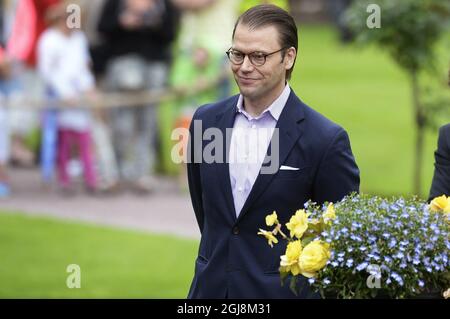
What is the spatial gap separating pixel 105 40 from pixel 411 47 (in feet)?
11.8

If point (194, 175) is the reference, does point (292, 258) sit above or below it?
below

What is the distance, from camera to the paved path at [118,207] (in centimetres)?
1280

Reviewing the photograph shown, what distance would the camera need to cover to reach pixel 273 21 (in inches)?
213

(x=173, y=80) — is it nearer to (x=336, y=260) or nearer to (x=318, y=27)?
(x=336, y=260)

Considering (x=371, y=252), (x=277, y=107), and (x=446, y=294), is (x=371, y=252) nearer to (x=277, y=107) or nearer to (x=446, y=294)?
(x=446, y=294)

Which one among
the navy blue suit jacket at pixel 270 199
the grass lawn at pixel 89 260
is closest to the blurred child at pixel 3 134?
the grass lawn at pixel 89 260

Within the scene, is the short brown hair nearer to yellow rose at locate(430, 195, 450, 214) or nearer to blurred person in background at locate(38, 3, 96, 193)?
yellow rose at locate(430, 195, 450, 214)

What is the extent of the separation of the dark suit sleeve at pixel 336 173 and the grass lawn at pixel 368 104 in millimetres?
8545

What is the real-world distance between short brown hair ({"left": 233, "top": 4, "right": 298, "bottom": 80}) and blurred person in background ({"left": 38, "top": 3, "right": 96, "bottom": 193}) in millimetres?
8301

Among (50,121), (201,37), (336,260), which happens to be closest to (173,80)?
(201,37)

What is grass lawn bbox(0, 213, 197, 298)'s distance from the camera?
1014 cm

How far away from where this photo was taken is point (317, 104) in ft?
68.5

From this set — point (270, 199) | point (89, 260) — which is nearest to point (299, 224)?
point (270, 199)

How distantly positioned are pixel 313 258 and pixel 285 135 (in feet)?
2.76
